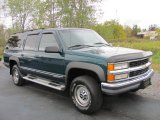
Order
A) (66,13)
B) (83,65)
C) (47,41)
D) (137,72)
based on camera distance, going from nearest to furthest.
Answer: (83,65) < (137,72) < (47,41) < (66,13)

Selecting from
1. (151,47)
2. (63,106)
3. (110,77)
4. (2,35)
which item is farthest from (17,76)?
(2,35)

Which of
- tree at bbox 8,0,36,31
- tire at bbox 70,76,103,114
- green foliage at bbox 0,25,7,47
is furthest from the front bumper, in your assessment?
tree at bbox 8,0,36,31

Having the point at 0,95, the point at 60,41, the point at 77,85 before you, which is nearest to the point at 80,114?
the point at 77,85

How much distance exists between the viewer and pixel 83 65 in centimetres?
492

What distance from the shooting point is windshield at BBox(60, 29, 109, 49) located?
5750 millimetres

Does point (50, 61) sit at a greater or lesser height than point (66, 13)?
lesser

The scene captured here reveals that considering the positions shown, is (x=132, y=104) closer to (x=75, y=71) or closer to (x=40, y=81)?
(x=75, y=71)

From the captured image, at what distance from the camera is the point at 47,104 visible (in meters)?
5.82

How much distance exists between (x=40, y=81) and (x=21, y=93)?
3.17 ft

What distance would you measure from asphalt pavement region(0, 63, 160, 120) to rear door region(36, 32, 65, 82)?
2.31 ft

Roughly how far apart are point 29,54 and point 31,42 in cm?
42

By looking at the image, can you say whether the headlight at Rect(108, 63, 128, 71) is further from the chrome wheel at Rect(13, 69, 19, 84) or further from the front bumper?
the chrome wheel at Rect(13, 69, 19, 84)

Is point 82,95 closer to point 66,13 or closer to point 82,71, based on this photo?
point 82,71

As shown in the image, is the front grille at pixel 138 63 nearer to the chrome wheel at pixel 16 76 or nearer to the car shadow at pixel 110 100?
the car shadow at pixel 110 100
